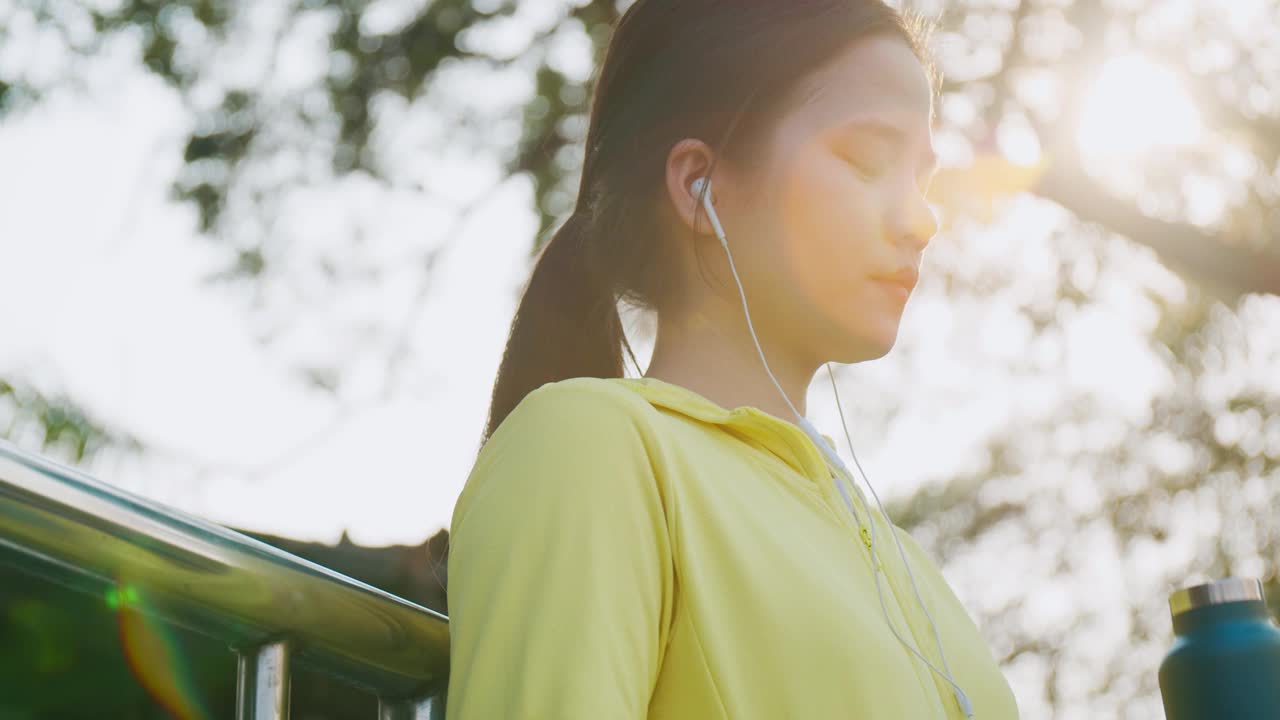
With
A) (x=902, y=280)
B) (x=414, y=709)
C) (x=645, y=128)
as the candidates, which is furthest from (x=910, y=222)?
(x=414, y=709)

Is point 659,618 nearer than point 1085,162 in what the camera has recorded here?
Yes

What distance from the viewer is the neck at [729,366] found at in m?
1.68

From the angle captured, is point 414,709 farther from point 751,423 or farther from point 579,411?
point 751,423

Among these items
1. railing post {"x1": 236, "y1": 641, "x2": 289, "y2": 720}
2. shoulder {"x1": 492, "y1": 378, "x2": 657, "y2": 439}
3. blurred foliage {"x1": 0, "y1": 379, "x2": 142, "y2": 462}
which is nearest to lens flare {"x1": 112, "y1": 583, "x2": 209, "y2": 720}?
railing post {"x1": 236, "y1": 641, "x2": 289, "y2": 720}

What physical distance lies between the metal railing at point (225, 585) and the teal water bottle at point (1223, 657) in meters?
0.72

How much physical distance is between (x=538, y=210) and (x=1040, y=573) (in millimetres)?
7817

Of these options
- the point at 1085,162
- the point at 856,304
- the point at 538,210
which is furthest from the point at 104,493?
the point at 538,210

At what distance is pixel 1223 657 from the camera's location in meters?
1.28

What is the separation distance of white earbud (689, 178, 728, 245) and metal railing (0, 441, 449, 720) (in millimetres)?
654

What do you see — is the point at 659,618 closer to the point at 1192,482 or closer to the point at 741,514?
the point at 741,514

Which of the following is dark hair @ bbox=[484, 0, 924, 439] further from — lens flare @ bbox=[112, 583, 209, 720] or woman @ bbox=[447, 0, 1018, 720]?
lens flare @ bbox=[112, 583, 209, 720]

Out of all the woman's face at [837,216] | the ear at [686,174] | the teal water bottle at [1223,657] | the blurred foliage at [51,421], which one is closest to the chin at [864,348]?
the woman's face at [837,216]

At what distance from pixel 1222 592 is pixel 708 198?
768 millimetres

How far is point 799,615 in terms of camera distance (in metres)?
1.31
